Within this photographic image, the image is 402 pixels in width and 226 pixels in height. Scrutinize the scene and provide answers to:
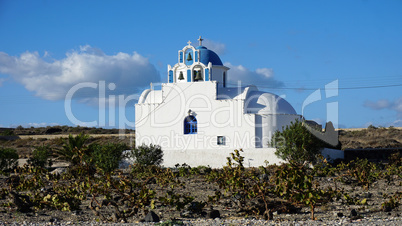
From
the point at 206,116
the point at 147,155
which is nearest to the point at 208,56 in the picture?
the point at 206,116

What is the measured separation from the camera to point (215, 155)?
27.5 m

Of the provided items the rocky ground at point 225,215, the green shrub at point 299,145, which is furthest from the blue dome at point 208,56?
the rocky ground at point 225,215

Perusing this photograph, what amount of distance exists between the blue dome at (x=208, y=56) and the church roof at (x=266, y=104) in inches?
124

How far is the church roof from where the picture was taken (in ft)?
92.8

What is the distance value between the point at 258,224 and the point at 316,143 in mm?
15335

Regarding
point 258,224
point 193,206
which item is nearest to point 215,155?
point 193,206

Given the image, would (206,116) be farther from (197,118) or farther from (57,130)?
(57,130)

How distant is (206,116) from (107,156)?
6.88 m

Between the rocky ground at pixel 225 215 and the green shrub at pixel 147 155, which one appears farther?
the green shrub at pixel 147 155

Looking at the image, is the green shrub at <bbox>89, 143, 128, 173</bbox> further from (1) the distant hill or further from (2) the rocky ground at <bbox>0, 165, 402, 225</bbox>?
(1) the distant hill

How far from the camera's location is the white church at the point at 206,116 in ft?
91.4

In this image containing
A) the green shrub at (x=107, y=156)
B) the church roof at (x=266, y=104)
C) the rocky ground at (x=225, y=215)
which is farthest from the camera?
the church roof at (x=266, y=104)

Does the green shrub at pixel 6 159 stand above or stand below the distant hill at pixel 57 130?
below

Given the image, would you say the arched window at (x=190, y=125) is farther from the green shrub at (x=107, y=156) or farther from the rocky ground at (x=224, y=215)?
the rocky ground at (x=224, y=215)
